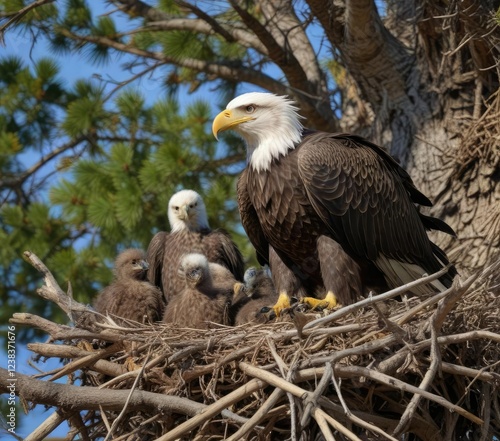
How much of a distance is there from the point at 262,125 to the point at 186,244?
4.02 feet

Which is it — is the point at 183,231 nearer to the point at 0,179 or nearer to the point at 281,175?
the point at 281,175

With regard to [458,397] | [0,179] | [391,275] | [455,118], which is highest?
[0,179]

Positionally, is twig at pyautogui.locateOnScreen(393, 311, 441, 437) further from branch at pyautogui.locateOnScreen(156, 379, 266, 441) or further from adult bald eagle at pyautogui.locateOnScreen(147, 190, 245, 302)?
adult bald eagle at pyautogui.locateOnScreen(147, 190, 245, 302)

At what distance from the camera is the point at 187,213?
7.20 metres

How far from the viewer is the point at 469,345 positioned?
5316 millimetres

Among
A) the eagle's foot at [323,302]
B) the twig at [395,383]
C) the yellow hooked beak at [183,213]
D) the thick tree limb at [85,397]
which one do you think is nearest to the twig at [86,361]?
the thick tree limb at [85,397]

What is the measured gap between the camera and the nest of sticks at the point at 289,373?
4.79 meters

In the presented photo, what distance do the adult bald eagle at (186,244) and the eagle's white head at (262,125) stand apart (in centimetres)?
104

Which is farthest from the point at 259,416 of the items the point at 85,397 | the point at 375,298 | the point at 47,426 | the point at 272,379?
the point at 47,426

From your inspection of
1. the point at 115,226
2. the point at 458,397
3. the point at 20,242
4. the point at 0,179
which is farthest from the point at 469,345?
the point at 0,179

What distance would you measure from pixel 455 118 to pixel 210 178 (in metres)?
2.32

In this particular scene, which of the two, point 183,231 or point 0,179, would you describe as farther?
point 0,179

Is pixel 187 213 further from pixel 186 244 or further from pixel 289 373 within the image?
pixel 289 373

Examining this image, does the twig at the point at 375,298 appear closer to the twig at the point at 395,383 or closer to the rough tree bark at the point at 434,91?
the twig at the point at 395,383
